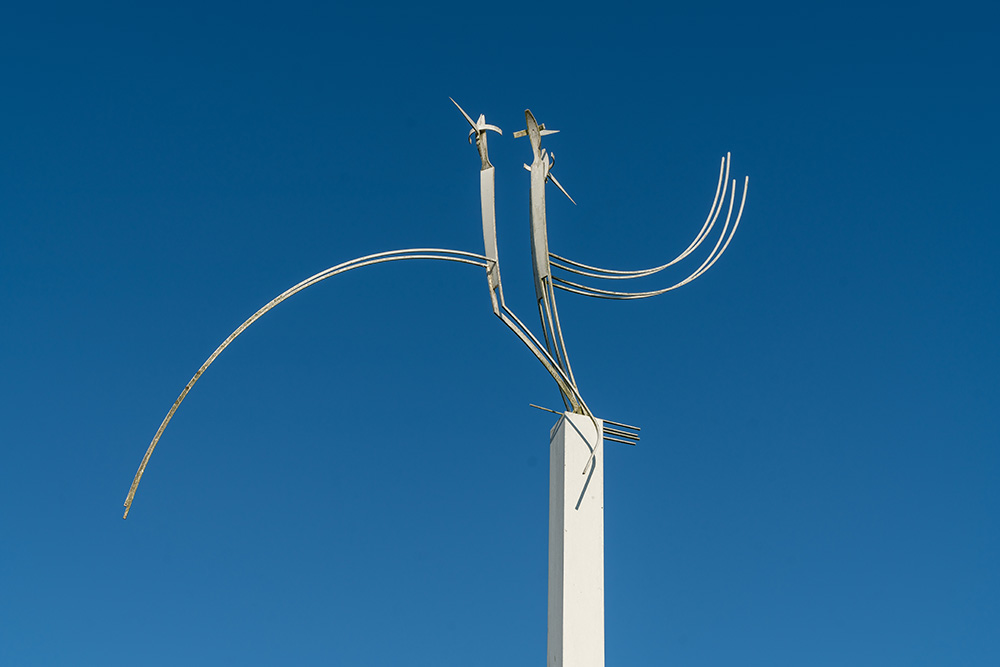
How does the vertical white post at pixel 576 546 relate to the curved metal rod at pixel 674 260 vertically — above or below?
below

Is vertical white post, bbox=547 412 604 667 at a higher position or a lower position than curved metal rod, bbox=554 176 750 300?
lower

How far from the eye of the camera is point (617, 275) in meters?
12.5

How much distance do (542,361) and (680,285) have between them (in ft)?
7.24

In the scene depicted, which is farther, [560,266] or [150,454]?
[560,266]

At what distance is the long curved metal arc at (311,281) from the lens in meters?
9.70

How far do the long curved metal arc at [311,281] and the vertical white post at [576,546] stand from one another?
2.11m

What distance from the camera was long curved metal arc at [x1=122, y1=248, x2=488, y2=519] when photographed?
970cm

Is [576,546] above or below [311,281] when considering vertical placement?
below

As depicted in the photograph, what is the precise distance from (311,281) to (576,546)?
375cm

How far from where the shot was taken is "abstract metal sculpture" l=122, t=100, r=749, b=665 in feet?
34.1

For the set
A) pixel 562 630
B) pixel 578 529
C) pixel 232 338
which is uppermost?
pixel 232 338

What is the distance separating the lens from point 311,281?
1065 cm

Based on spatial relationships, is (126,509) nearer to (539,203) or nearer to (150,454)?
(150,454)

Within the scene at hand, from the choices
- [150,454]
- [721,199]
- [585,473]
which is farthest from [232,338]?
[721,199]
